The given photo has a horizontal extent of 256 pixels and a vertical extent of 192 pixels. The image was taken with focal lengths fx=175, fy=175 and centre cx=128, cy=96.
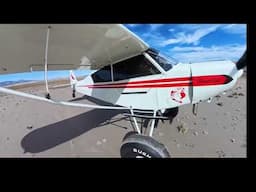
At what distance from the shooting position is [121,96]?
3.21 m

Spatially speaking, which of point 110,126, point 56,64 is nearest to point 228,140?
point 110,126

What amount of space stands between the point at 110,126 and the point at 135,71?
1508 mm

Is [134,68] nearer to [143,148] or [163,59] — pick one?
[163,59]

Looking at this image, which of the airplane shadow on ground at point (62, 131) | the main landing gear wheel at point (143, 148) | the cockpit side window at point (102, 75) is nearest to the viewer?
the main landing gear wheel at point (143, 148)

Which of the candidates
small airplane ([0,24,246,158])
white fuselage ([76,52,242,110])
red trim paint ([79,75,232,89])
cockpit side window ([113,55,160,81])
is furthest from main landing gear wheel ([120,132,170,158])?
cockpit side window ([113,55,160,81])

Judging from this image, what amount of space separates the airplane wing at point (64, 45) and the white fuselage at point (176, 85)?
1.71ft

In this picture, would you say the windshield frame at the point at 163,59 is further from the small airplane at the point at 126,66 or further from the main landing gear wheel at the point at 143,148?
the main landing gear wheel at the point at 143,148

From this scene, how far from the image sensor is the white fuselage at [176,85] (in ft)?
7.75

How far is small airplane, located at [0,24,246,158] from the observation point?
6.21 feet

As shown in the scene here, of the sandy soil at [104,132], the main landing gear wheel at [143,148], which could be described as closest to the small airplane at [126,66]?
the main landing gear wheel at [143,148]

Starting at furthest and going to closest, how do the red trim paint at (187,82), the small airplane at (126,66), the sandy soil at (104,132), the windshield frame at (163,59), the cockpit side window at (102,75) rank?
1. the cockpit side window at (102,75)
2. the sandy soil at (104,132)
3. the windshield frame at (163,59)
4. the red trim paint at (187,82)
5. the small airplane at (126,66)

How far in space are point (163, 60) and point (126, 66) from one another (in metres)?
0.66

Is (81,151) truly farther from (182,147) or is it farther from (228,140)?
(228,140)

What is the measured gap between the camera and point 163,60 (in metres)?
2.80
